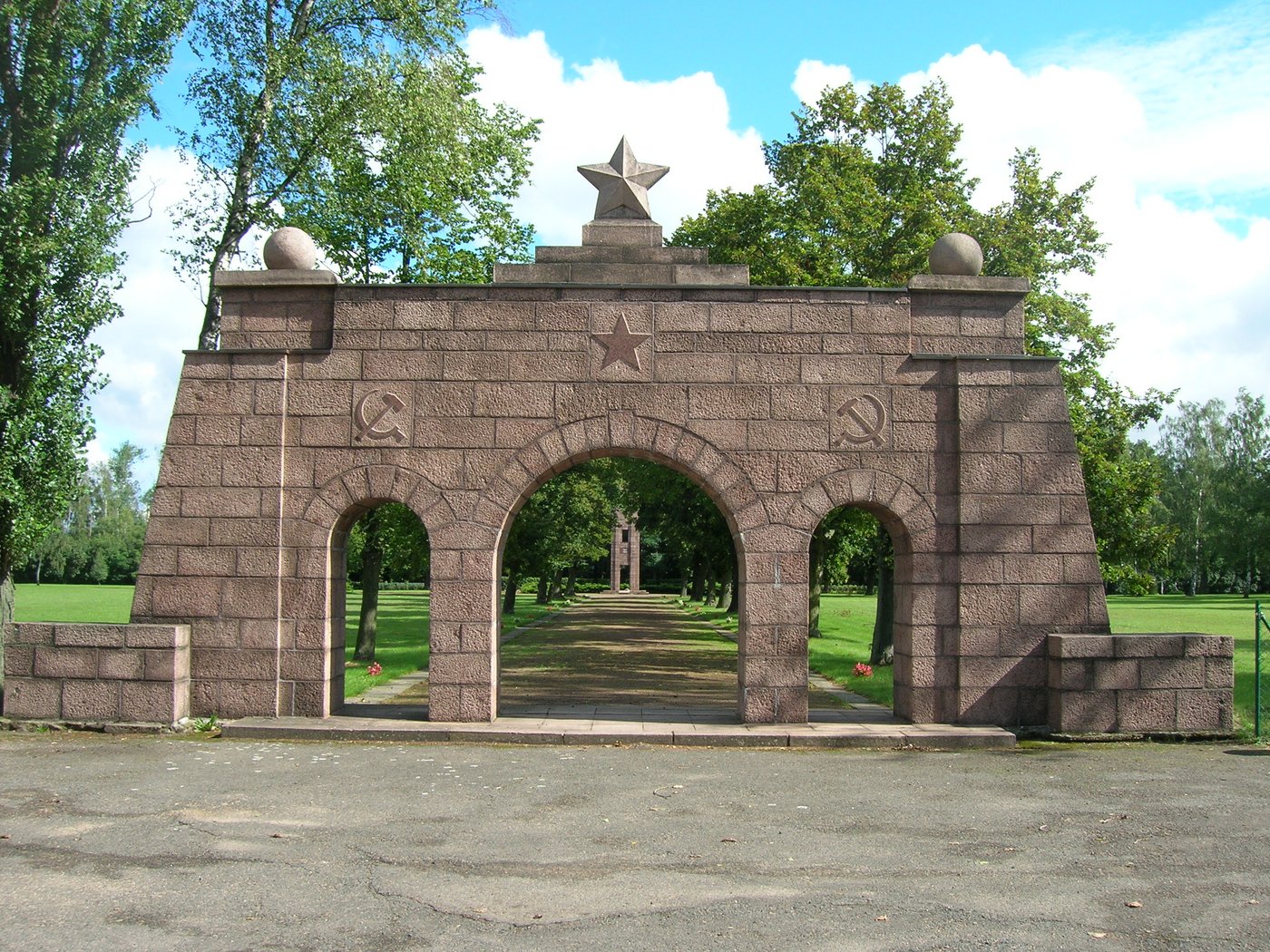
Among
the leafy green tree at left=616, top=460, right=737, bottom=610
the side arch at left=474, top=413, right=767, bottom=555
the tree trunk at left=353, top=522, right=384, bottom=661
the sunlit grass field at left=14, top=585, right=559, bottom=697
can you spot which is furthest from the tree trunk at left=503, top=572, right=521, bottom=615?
the side arch at left=474, top=413, right=767, bottom=555

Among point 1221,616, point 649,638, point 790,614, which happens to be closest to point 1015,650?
point 790,614

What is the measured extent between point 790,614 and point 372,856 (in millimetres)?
5796

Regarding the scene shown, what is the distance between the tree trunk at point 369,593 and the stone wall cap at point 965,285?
1181 cm

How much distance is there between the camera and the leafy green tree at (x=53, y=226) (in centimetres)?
1252

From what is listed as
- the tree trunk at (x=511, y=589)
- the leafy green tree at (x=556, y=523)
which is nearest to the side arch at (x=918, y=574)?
the leafy green tree at (x=556, y=523)

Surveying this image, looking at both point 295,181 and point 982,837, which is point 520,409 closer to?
point 982,837

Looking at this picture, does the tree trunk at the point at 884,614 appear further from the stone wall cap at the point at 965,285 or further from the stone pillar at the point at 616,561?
the stone pillar at the point at 616,561

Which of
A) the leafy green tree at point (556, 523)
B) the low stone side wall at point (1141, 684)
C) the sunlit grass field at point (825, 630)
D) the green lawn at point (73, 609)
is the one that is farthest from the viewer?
the leafy green tree at point (556, 523)

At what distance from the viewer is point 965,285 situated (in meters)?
11.8

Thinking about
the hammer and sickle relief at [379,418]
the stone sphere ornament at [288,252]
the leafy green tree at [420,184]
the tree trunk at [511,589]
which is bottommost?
the tree trunk at [511,589]

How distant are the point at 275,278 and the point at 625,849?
7.74 metres

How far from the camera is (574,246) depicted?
12.0m

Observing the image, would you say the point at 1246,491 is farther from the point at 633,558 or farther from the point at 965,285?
the point at 965,285

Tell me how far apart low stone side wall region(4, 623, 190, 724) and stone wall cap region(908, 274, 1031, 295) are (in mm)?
8848
